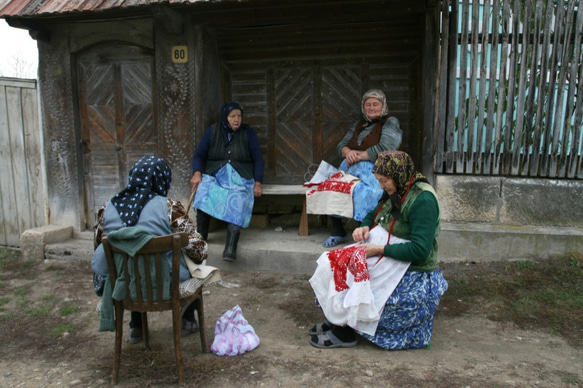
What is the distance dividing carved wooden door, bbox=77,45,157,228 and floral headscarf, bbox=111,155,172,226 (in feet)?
9.80

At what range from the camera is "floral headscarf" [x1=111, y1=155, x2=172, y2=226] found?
2980 mm

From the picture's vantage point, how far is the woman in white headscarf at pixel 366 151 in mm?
4906

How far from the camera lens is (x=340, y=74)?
5.90 m

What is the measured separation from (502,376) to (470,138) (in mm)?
2755

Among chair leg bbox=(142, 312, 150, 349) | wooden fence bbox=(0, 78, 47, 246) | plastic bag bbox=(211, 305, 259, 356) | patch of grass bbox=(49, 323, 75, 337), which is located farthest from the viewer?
wooden fence bbox=(0, 78, 47, 246)

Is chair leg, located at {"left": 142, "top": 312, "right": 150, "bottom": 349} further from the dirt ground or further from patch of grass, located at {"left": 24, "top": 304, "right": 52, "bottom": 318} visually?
patch of grass, located at {"left": 24, "top": 304, "right": 52, "bottom": 318}

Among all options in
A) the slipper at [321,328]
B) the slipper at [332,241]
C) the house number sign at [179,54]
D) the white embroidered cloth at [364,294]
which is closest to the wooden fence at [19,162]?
the house number sign at [179,54]

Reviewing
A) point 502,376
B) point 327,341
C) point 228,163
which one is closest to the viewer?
point 502,376

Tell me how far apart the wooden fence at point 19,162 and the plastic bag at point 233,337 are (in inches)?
161

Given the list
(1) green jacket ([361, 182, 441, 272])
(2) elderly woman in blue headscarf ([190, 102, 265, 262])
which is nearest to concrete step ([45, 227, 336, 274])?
(2) elderly woman in blue headscarf ([190, 102, 265, 262])

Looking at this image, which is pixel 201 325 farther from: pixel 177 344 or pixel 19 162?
pixel 19 162

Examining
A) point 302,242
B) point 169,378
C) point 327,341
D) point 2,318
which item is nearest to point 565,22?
point 302,242

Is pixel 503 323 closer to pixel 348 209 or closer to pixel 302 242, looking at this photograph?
pixel 348 209

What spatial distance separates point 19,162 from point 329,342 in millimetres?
5047
